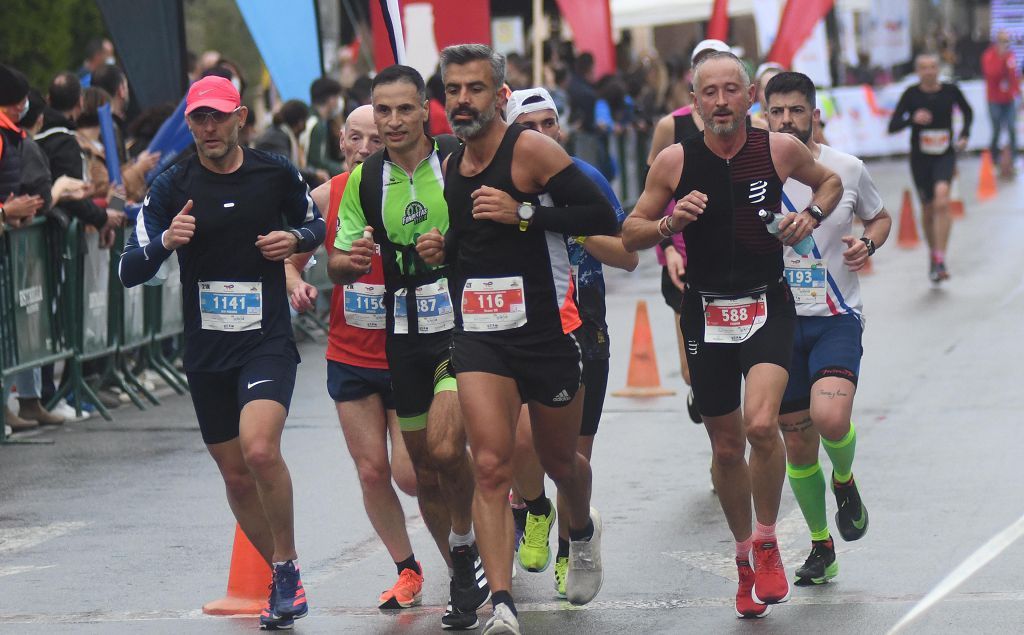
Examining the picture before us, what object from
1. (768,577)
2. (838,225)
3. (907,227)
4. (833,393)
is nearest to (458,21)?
(907,227)

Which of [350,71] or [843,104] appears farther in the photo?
[843,104]

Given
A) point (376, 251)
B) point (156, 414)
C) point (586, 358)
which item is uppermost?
point (376, 251)

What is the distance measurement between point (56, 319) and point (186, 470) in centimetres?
211

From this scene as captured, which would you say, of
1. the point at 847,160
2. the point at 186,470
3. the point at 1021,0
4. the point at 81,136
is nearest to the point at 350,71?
the point at 81,136

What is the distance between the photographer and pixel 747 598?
670 cm

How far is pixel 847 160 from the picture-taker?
7824mm

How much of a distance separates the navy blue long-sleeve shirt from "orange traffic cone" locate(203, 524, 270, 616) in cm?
74

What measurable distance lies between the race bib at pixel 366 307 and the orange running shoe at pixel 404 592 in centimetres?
94

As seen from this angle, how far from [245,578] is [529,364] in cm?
155

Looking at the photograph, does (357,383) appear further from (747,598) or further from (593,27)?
(593,27)

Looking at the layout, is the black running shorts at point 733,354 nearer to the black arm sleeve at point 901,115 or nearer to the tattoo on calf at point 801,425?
the tattoo on calf at point 801,425

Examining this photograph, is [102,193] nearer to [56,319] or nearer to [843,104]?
[56,319]

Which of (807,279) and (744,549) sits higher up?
(807,279)

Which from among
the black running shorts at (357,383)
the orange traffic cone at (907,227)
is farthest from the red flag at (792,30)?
the black running shorts at (357,383)
